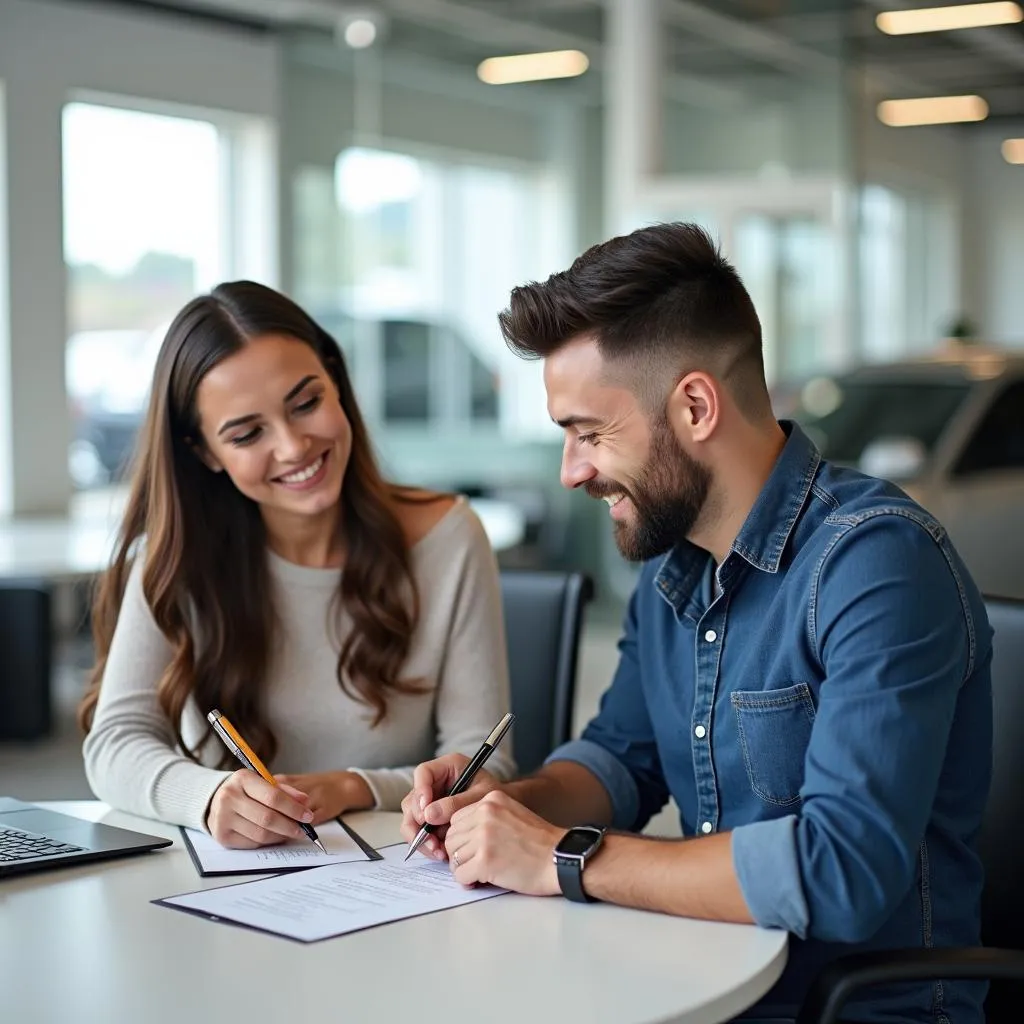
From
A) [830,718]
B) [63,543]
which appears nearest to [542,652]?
[830,718]

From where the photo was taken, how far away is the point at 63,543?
5641mm

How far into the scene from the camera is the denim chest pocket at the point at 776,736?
1607mm

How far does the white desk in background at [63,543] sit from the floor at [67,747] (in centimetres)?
62

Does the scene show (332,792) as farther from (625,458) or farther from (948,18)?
(948,18)

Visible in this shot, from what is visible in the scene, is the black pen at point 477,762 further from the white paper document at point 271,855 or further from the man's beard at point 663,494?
the man's beard at point 663,494

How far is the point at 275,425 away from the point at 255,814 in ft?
2.15

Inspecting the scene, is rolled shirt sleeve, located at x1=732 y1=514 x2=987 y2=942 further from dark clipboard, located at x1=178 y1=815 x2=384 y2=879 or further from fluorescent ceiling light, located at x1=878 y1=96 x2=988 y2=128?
fluorescent ceiling light, located at x1=878 y1=96 x2=988 y2=128

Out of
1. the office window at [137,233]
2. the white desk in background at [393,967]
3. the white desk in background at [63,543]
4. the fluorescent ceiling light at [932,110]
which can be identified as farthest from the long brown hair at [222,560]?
the fluorescent ceiling light at [932,110]

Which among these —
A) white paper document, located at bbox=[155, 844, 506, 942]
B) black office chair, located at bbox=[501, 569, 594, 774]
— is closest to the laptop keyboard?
white paper document, located at bbox=[155, 844, 506, 942]

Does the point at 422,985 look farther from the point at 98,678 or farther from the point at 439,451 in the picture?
the point at 439,451

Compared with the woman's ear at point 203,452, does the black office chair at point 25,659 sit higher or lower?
lower

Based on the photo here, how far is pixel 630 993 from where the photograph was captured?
4.17 ft

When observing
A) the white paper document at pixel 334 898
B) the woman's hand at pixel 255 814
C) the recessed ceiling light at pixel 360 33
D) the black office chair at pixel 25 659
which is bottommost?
the black office chair at pixel 25 659

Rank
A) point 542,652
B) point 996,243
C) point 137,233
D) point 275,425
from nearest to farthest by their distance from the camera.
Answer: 1. point 275,425
2. point 542,652
3. point 137,233
4. point 996,243
